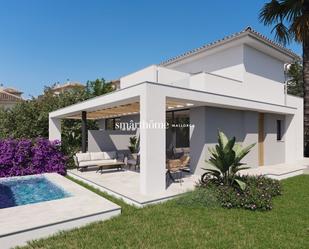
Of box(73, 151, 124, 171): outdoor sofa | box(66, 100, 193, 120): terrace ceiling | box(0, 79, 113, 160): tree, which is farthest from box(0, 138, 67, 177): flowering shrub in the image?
box(0, 79, 113, 160): tree

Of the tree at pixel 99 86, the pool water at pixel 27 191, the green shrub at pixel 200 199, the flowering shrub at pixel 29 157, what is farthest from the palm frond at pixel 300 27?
the tree at pixel 99 86

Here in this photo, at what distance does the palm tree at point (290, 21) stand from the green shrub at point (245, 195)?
12893 mm

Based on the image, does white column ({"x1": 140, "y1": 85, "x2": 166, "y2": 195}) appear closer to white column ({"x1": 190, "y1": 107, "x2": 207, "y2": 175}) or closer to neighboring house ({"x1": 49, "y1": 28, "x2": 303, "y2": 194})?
neighboring house ({"x1": 49, "y1": 28, "x2": 303, "y2": 194})

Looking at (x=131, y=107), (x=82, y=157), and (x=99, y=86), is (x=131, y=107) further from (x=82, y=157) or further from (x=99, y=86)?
(x=99, y=86)

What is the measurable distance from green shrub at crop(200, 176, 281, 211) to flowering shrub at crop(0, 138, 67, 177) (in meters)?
10.0

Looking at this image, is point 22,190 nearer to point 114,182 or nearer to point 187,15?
point 114,182

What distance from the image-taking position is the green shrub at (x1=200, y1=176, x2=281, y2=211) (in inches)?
324

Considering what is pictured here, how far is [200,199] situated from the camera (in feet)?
28.2

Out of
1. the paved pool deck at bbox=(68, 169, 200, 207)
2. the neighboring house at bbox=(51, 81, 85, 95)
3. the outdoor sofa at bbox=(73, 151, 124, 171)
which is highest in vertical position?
the neighboring house at bbox=(51, 81, 85, 95)

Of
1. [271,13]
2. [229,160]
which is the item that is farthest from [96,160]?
[271,13]

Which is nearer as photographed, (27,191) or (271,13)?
(27,191)

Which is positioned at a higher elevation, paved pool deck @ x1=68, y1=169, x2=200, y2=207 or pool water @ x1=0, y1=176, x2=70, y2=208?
paved pool deck @ x1=68, y1=169, x2=200, y2=207

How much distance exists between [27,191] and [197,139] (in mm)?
9339

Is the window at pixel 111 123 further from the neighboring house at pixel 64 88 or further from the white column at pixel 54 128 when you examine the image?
the neighboring house at pixel 64 88
